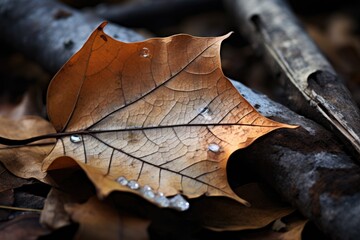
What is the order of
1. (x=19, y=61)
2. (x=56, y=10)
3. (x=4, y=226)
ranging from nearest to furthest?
1. (x=4, y=226)
2. (x=56, y=10)
3. (x=19, y=61)

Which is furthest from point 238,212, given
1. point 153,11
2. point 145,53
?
point 153,11

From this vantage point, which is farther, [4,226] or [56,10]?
[56,10]

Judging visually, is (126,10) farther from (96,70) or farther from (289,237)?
(289,237)

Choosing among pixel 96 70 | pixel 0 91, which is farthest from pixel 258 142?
pixel 0 91

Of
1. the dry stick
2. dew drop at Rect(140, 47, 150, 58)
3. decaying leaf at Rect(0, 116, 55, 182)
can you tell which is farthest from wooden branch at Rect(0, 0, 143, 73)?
the dry stick

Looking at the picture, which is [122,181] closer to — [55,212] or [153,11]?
[55,212]

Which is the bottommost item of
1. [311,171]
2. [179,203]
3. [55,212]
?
[311,171]

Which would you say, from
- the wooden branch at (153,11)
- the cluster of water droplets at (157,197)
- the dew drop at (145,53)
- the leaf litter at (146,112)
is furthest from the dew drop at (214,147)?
the wooden branch at (153,11)
